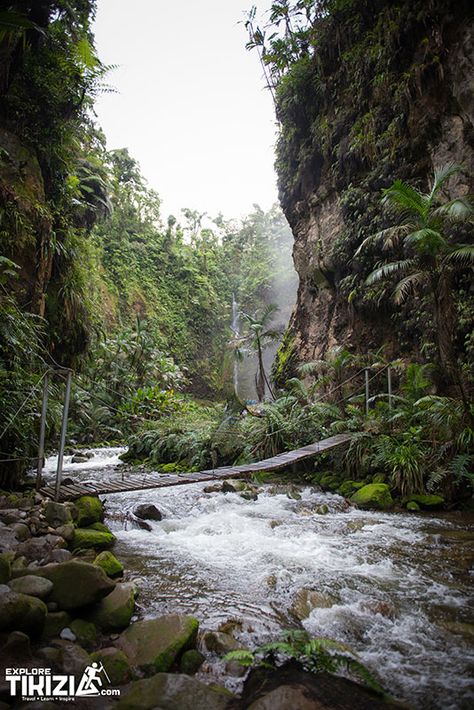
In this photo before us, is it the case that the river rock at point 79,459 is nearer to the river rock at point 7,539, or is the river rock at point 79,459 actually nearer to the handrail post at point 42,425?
the handrail post at point 42,425

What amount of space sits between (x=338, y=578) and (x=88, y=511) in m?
2.82

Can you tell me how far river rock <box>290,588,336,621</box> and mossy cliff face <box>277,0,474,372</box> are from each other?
20.6 feet

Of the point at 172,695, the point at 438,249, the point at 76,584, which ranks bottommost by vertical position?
the point at 172,695

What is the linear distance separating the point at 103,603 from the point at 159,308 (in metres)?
22.3

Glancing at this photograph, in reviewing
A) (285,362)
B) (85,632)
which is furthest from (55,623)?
(285,362)

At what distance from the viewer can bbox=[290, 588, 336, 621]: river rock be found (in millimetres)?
2713

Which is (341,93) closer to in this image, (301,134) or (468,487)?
(301,134)

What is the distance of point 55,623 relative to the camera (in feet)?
7.47

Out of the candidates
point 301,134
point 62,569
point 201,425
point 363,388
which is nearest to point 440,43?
point 301,134

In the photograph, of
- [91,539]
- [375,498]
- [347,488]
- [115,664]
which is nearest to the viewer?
[115,664]

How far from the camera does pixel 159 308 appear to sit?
24.0 metres

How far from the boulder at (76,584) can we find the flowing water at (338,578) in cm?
48

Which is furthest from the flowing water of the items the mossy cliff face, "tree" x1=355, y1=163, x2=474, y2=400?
the mossy cliff face

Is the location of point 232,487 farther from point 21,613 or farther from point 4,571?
point 21,613
